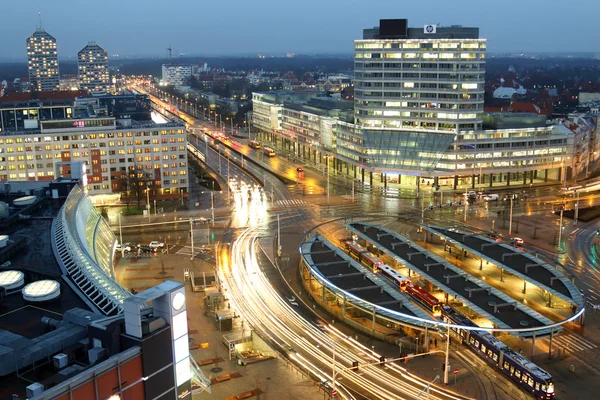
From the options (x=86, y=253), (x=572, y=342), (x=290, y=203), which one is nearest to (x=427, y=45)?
(x=290, y=203)

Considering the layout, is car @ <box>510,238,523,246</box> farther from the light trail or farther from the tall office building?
the tall office building

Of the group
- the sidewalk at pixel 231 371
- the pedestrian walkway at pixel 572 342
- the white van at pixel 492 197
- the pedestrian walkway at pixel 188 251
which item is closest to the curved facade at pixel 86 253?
the sidewalk at pixel 231 371

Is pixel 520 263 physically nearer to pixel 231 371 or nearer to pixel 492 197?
pixel 231 371

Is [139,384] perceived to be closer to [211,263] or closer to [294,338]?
[294,338]

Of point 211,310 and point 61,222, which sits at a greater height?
point 61,222

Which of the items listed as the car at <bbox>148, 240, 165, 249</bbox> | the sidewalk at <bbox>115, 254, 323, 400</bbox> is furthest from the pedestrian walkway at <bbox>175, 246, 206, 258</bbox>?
the sidewalk at <bbox>115, 254, 323, 400</bbox>

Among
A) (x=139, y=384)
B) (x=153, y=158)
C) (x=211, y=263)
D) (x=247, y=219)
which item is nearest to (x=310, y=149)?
(x=153, y=158)

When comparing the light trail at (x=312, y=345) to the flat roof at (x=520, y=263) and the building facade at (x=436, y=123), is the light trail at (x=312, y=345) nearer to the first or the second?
the flat roof at (x=520, y=263)
